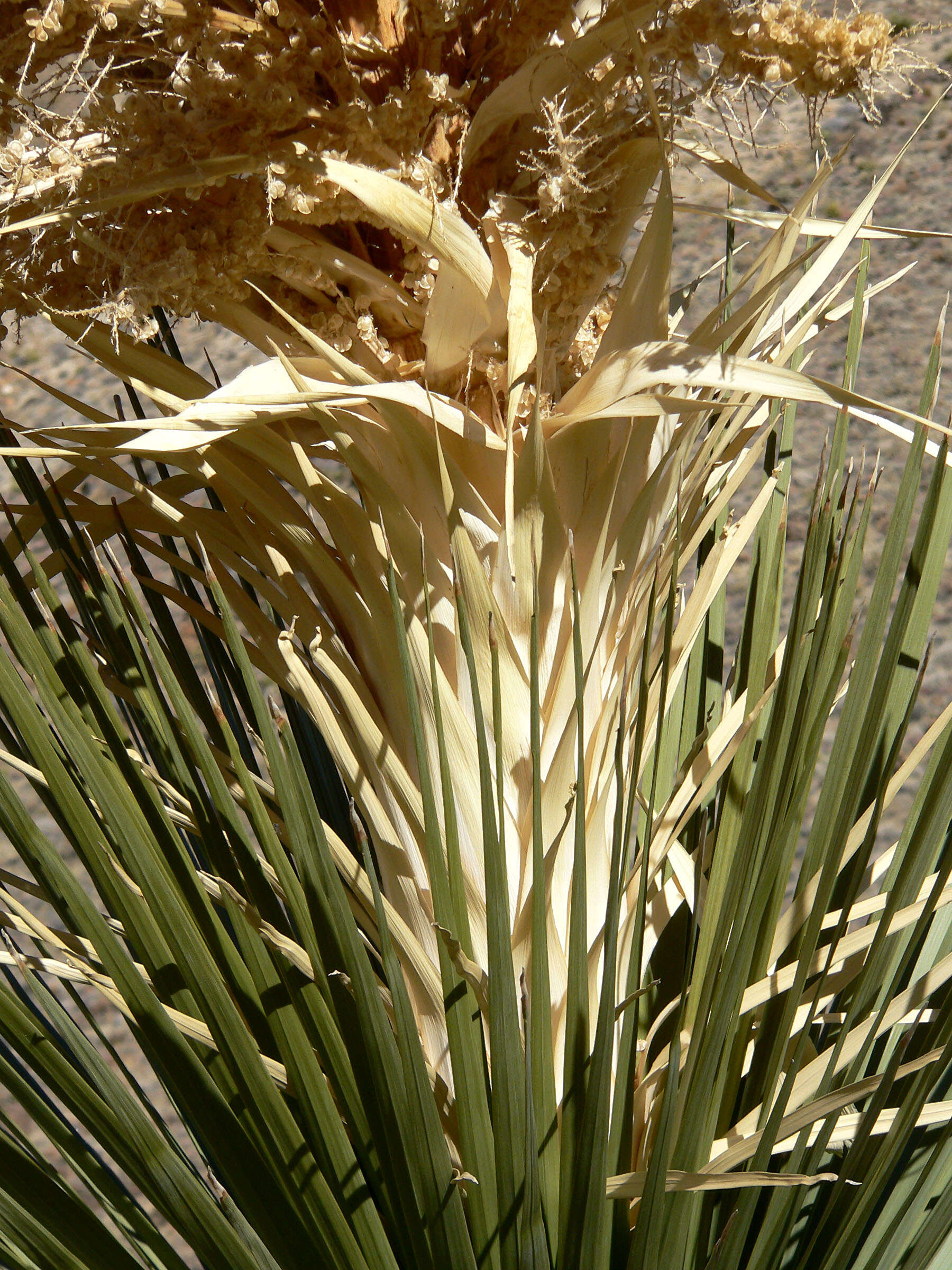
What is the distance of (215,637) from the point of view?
51 centimetres

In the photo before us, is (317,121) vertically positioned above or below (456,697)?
above

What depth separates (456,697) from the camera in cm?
35

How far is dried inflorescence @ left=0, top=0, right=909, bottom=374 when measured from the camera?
306 mm

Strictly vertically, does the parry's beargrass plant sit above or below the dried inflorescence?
below

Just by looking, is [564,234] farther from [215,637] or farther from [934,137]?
[934,137]

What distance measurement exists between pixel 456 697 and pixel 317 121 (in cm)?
21

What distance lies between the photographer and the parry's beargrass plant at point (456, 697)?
0.93 feet

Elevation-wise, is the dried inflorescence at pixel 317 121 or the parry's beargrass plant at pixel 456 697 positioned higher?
the dried inflorescence at pixel 317 121

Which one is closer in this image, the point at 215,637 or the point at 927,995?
the point at 927,995

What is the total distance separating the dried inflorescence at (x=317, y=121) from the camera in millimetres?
306

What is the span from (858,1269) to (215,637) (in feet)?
1.31

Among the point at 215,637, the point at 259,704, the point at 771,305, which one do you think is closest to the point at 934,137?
the point at 771,305

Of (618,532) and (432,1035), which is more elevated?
(618,532)

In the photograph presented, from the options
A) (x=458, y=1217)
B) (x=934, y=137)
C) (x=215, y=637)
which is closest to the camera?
(x=458, y=1217)
